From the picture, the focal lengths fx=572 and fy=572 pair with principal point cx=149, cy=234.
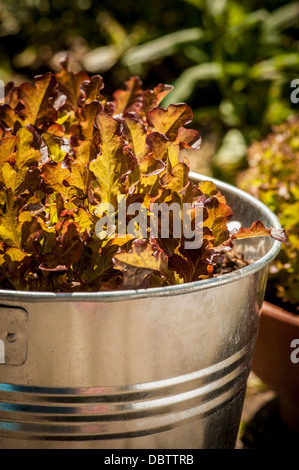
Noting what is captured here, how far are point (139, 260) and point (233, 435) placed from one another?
0.47 meters

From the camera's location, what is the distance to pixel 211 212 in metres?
0.98

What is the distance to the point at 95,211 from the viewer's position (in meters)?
0.97

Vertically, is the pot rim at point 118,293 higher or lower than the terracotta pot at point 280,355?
higher

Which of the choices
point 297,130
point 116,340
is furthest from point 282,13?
point 116,340

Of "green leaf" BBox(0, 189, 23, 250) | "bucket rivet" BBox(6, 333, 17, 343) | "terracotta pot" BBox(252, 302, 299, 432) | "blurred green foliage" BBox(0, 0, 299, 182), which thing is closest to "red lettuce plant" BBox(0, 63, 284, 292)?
"green leaf" BBox(0, 189, 23, 250)

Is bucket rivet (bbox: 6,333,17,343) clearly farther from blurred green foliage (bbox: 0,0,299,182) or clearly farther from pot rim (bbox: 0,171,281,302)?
blurred green foliage (bbox: 0,0,299,182)

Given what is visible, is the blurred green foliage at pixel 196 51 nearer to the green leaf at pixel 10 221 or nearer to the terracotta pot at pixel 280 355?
the terracotta pot at pixel 280 355

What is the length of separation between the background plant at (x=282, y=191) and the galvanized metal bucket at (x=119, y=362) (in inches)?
25.5

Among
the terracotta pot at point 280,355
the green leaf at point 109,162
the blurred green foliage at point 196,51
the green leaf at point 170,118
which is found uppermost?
the blurred green foliage at point 196,51

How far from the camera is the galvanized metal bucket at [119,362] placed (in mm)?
843

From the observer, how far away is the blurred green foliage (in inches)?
132

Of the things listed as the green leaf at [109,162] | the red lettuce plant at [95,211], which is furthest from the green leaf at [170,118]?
the green leaf at [109,162]

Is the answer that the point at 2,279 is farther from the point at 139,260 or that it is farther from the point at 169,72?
the point at 169,72

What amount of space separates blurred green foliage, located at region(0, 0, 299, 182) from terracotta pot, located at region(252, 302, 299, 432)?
66.8 inches
